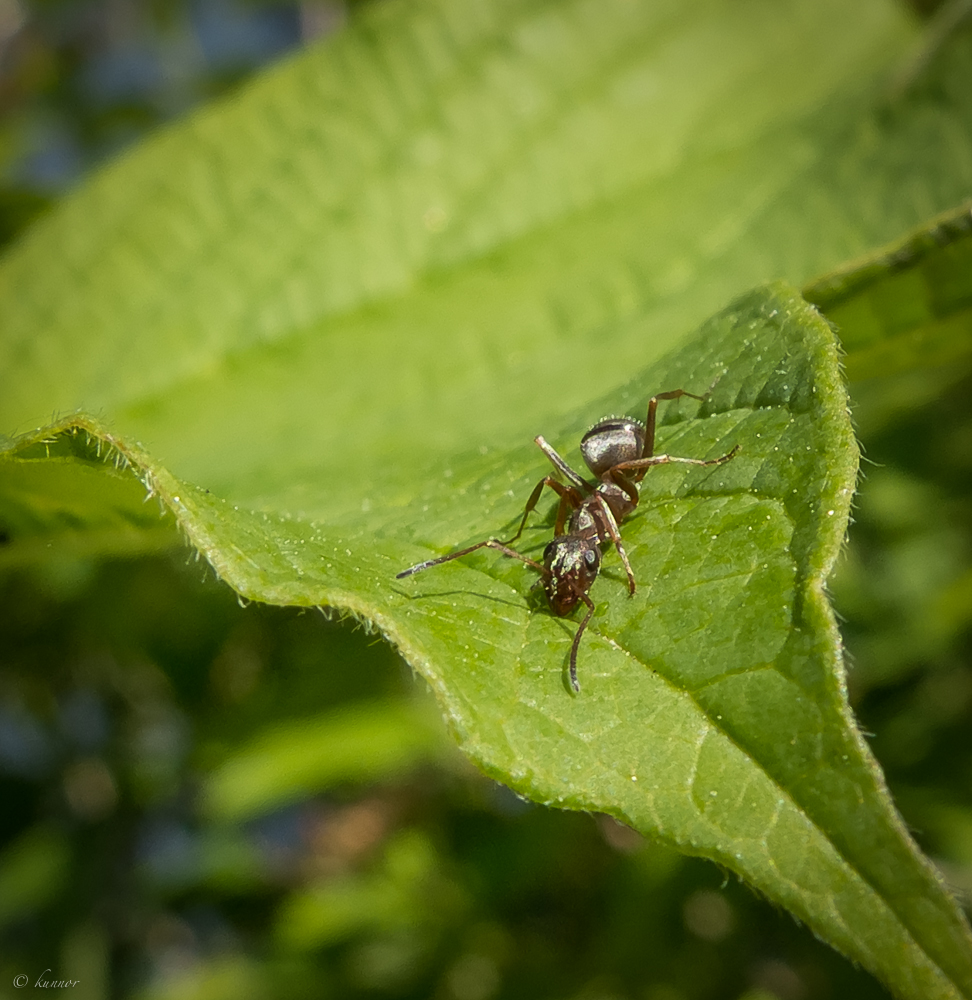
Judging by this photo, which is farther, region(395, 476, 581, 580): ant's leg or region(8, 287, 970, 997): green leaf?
region(395, 476, 581, 580): ant's leg

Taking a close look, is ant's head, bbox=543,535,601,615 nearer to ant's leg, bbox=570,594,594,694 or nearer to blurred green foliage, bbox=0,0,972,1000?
ant's leg, bbox=570,594,594,694

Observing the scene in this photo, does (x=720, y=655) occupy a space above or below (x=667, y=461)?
above

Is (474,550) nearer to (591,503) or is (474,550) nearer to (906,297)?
(591,503)

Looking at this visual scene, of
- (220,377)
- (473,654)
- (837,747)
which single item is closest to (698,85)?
(220,377)

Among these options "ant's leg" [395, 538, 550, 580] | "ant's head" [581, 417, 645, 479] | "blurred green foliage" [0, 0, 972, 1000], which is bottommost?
"blurred green foliage" [0, 0, 972, 1000]

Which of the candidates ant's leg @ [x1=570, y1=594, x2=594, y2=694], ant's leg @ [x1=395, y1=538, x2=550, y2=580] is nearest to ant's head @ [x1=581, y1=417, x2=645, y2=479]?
ant's leg @ [x1=395, y1=538, x2=550, y2=580]

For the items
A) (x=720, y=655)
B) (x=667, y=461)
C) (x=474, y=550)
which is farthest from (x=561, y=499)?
(x=720, y=655)
